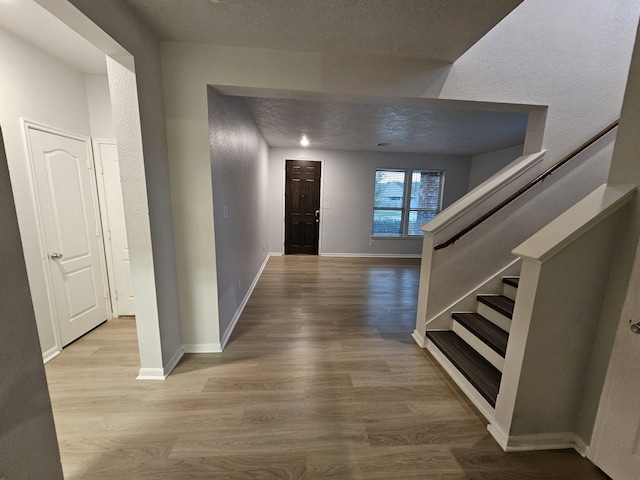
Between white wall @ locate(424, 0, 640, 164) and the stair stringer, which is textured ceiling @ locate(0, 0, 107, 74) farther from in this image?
the stair stringer

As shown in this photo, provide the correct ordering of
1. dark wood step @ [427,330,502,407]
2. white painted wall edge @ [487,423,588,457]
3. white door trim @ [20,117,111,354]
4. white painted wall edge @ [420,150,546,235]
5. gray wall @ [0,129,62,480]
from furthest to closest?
white painted wall edge @ [420,150,546,235] → white door trim @ [20,117,111,354] → dark wood step @ [427,330,502,407] → white painted wall edge @ [487,423,588,457] → gray wall @ [0,129,62,480]

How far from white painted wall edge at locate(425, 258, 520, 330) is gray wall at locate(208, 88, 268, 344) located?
6.44ft

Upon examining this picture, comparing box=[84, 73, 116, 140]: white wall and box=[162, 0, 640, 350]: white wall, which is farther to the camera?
box=[84, 73, 116, 140]: white wall

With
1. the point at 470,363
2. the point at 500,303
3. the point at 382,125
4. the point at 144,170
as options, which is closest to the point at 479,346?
the point at 470,363

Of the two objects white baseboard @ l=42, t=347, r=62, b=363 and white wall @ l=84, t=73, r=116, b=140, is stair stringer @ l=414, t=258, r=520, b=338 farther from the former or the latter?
white wall @ l=84, t=73, r=116, b=140

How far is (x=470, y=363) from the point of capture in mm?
1925

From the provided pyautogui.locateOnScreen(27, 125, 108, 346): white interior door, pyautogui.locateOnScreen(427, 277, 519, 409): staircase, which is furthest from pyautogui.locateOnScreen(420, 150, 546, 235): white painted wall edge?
pyautogui.locateOnScreen(27, 125, 108, 346): white interior door

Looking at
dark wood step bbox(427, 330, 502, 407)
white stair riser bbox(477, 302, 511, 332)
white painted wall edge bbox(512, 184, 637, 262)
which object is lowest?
dark wood step bbox(427, 330, 502, 407)

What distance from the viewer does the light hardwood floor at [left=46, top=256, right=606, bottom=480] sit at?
131cm

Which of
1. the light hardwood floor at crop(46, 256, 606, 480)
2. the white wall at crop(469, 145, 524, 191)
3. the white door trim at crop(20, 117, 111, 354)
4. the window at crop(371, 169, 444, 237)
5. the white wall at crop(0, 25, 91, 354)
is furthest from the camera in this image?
the window at crop(371, 169, 444, 237)

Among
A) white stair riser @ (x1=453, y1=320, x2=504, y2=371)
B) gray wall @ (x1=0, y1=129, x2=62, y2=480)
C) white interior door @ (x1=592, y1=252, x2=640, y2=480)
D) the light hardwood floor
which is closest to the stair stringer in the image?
white stair riser @ (x1=453, y1=320, x2=504, y2=371)

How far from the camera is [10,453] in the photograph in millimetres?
836

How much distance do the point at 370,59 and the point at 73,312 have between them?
339cm

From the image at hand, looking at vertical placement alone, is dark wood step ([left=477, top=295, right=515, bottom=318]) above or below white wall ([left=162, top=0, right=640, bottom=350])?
below
